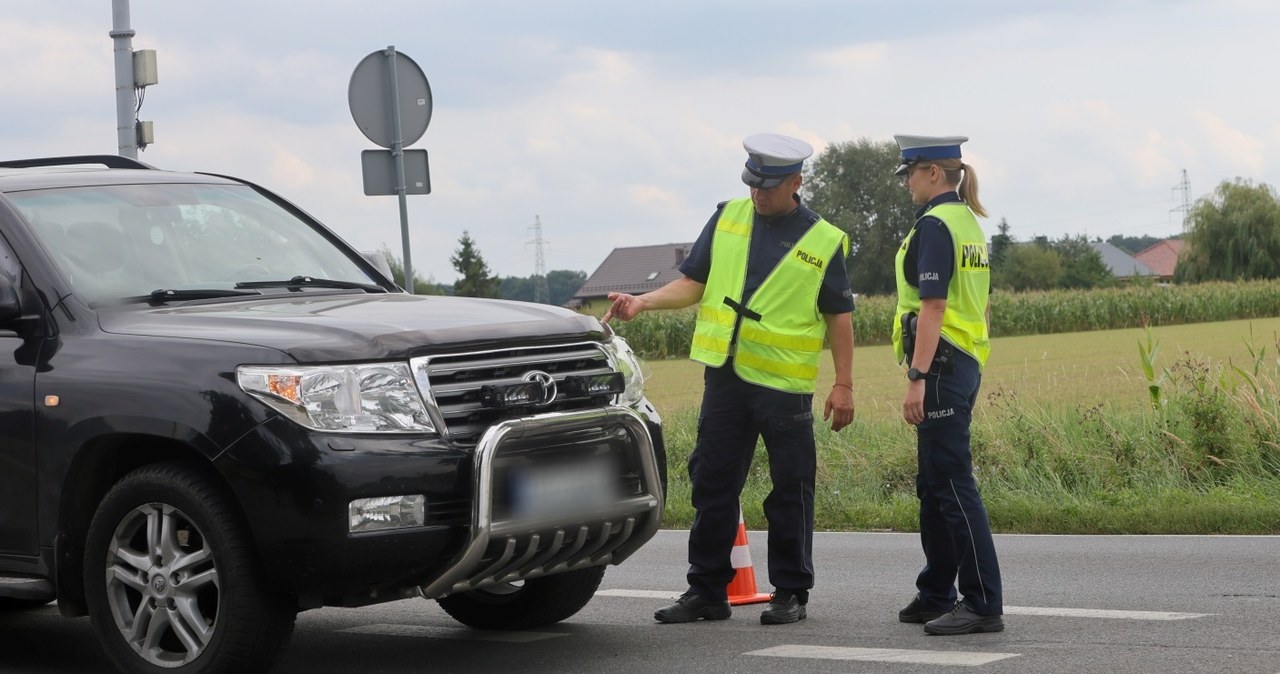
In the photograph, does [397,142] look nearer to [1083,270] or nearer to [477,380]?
[477,380]

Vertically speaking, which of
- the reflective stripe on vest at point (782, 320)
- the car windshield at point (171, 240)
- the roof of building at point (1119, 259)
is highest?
the roof of building at point (1119, 259)

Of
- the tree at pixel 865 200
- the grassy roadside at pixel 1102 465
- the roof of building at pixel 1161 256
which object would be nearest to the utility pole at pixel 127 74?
the grassy roadside at pixel 1102 465

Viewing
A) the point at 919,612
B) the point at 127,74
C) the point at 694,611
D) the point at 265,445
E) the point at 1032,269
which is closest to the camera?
the point at 265,445

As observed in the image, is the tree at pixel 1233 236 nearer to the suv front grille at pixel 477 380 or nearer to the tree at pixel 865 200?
the tree at pixel 865 200

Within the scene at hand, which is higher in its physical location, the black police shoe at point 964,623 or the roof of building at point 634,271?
the roof of building at point 634,271

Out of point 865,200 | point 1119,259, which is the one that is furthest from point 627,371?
point 1119,259

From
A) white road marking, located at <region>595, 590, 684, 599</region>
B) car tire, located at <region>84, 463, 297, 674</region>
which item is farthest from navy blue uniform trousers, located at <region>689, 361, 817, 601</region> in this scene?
car tire, located at <region>84, 463, 297, 674</region>

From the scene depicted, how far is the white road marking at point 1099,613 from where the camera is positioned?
6.36m

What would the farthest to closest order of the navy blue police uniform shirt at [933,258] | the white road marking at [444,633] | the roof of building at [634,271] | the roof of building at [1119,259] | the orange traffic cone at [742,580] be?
the roof of building at [1119,259] < the roof of building at [634,271] < the orange traffic cone at [742,580] < the white road marking at [444,633] < the navy blue police uniform shirt at [933,258]

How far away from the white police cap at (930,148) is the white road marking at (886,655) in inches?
71.4

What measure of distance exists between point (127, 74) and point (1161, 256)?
532 feet

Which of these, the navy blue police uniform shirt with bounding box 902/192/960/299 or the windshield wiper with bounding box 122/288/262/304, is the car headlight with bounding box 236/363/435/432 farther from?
the navy blue police uniform shirt with bounding box 902/192/960/299

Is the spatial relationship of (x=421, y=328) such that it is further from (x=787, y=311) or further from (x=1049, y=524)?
(x=1049, y=524)

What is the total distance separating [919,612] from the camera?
648 cm
